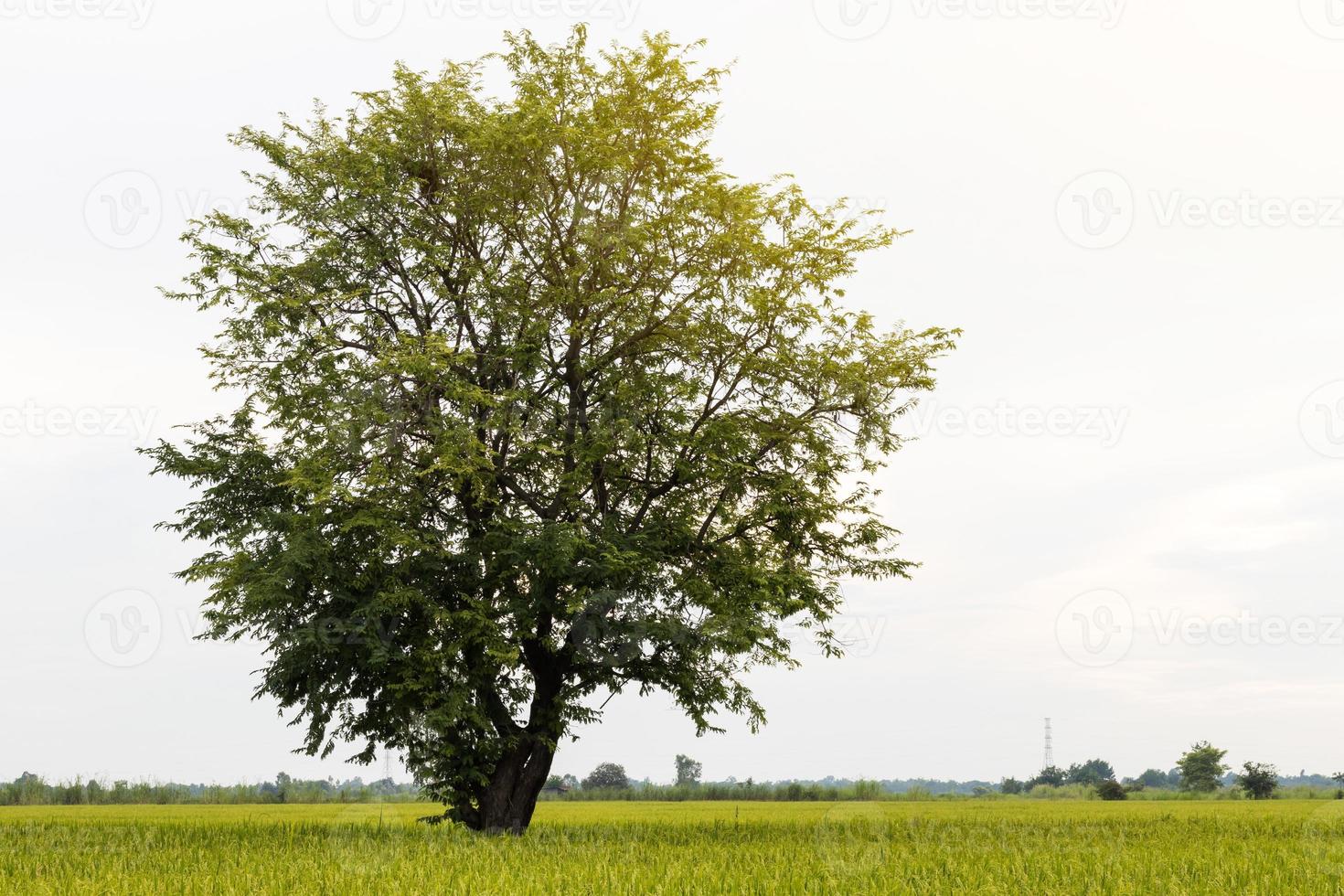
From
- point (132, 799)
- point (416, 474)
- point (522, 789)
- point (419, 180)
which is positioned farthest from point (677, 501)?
point (132, 799)

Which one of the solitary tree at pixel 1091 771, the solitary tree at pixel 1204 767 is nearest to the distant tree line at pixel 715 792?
the solitary tree at pixel 1204 767

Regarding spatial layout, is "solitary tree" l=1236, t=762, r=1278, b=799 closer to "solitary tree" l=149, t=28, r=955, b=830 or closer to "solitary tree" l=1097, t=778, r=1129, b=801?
"solitary tree" l=1097, t=778, r=1129, b=801

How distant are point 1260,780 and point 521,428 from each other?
174ft

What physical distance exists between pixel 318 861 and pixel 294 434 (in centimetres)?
952

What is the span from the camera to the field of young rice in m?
11.5

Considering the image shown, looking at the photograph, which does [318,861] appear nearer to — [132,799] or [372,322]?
[372,322]

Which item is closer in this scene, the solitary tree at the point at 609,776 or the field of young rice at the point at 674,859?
the field of young rice at the point at 674,859

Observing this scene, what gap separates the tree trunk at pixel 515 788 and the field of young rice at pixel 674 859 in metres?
0.68

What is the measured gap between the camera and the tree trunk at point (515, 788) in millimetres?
20875

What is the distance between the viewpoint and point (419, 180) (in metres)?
22.5

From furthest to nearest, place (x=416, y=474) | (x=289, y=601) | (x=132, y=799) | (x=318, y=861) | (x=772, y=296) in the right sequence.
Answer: (x=132, y=799) < (x=772, y=296) < (x=416, y=474) < (x=289, y=601) < (x=318, y=861)

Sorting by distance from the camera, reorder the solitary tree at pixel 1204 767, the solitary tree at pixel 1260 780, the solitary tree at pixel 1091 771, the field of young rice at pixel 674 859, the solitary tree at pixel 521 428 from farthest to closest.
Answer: the solitary tree at pixel 1091 771
the solitary tree at pixel 1204 767
the solitary tree at pixel 1260 780
the solitary tree at pixel 521 428
the field of young rice at pixel 674 859

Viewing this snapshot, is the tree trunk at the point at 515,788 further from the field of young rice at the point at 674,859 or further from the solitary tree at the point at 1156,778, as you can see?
the solitary tree at the point at 1156,778

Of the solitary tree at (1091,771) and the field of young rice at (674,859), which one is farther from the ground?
the field of young rice at (674,859)
